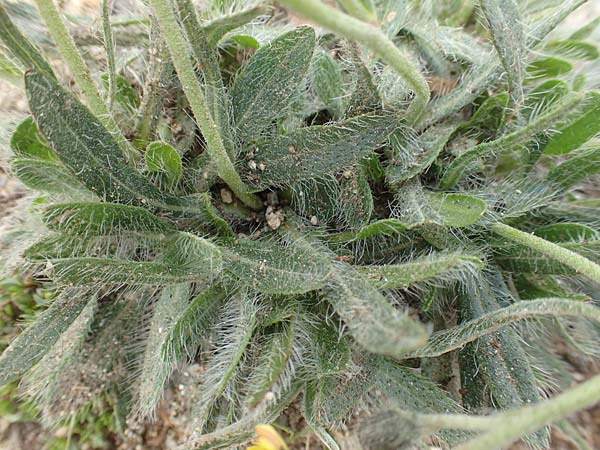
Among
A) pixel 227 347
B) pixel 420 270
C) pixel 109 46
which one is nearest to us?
pixel 420 270

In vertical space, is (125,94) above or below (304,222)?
above

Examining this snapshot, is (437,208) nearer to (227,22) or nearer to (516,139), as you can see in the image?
(516,139)

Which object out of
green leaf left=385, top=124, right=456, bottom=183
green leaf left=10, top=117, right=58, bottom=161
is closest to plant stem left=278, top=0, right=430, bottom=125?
green leaf left=385, top=124, right=456, bottom=183

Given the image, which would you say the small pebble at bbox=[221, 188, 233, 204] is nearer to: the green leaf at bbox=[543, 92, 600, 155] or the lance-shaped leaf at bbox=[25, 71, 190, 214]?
the lance-shaped leaf at bbox=[25, 71, 190, 214]

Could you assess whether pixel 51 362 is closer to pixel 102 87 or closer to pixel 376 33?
pixel 102 87

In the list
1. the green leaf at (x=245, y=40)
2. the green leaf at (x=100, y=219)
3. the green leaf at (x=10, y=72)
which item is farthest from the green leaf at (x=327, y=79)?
the green leaf at (x=10, y=72)

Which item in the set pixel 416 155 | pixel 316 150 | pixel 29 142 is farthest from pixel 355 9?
pixel 29 142

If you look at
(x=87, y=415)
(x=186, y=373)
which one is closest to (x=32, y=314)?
(x=87, y=415)
